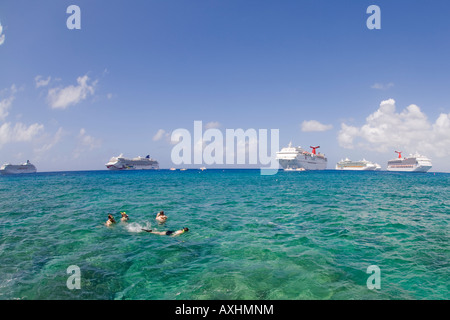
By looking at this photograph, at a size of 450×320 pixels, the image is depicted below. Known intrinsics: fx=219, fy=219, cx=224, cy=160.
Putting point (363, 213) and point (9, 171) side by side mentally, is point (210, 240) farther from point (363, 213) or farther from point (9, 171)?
point (9, 171)

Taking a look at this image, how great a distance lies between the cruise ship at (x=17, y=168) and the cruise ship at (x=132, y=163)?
50.3 metres

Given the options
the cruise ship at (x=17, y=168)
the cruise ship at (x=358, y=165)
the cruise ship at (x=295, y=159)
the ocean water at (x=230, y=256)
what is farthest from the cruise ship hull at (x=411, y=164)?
the cruise ship at (x=17, y=168)

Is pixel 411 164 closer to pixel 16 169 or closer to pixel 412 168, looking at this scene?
pixel 412 168

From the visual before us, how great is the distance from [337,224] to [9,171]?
189m

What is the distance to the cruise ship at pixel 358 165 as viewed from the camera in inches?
7013

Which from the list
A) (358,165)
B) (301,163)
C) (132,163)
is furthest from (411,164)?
(132,163)

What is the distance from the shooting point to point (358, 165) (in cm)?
18188

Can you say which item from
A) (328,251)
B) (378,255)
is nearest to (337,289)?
(328,251)

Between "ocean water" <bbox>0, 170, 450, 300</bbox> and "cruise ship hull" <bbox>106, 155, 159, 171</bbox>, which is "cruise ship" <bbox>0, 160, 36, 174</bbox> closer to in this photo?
"cruise ship hull" <bbox>106, 155, 159, 171</bbox>

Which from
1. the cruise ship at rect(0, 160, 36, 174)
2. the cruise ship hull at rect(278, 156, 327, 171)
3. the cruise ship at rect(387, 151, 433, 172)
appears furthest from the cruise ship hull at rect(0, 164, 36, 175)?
the cruise ship at rect(387, 151, 433, 172)

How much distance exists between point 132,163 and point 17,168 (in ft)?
226

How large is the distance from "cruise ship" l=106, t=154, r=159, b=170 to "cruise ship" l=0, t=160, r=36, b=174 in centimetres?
5027

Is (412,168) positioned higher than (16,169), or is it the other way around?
(16,169)

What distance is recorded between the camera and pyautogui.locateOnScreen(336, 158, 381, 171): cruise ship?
178 meters
